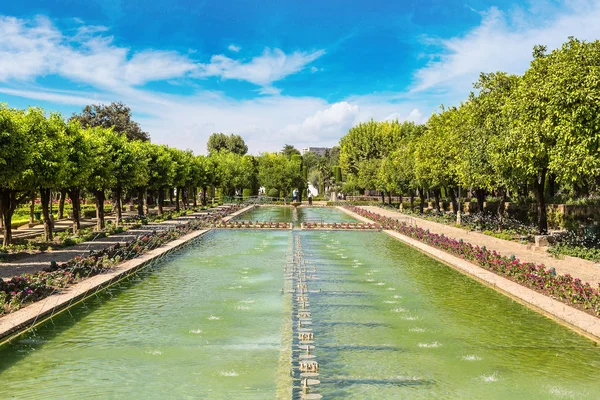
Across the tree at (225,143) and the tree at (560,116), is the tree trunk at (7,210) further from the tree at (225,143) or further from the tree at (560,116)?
the tree at (225,143)

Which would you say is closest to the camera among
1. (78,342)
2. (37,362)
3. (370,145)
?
(37,362)

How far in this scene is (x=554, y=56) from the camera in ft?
85.8

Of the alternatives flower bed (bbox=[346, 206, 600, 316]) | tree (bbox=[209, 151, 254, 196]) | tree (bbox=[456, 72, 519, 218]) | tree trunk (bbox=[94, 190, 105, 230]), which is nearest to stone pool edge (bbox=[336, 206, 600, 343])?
flower bed (bbox=[346, 206, 600, 316])

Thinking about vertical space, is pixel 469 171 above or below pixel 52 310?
above

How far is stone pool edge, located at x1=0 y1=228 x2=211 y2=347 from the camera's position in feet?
39.7

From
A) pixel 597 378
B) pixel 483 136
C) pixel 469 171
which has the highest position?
pixel 483 136

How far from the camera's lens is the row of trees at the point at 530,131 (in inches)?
842

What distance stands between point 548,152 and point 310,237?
49.2ft

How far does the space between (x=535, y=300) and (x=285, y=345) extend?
767 centimetres

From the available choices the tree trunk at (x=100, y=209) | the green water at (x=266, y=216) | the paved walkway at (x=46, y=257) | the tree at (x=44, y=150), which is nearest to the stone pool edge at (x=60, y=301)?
the paved walkway at (x=46, y=257)

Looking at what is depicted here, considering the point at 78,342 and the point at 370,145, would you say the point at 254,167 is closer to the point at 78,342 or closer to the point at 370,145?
the point at 370,145

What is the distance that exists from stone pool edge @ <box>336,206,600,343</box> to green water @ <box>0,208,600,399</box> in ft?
1.08

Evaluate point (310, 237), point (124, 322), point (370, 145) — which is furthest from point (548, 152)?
point (370, 145)

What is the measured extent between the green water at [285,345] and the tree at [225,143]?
115 m
